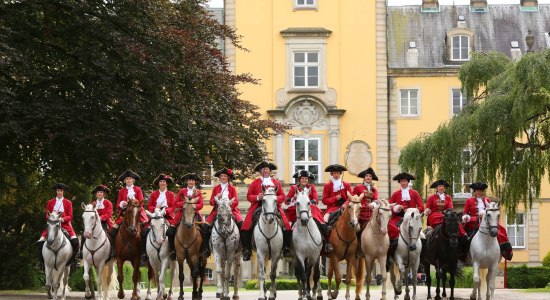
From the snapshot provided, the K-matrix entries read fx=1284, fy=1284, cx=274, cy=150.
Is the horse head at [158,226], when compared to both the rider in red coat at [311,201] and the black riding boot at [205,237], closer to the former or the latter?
the black riding boot at [205,237]

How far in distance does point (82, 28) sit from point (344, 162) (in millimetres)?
31455

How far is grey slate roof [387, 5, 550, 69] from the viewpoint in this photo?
2517 inches

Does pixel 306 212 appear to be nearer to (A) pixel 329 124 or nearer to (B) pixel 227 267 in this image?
(B) pixel 227 267

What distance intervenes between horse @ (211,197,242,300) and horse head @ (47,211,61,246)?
130 inches

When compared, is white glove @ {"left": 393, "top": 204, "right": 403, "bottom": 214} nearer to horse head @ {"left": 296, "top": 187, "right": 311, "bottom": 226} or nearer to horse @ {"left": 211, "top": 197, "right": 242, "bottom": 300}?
horse head @ {"left": 296, "top": 187, "right": 311, "bottom": 226}

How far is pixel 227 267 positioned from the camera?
25453 mm

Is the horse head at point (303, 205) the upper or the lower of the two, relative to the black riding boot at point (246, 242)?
upper

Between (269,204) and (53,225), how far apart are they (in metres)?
5.02

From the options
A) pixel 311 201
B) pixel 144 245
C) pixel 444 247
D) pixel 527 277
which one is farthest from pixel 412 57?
pixel 311 201

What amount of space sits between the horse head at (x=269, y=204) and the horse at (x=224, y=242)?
3.10 feet

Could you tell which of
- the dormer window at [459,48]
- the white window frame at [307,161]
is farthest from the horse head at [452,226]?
the dormer window at [459,48]

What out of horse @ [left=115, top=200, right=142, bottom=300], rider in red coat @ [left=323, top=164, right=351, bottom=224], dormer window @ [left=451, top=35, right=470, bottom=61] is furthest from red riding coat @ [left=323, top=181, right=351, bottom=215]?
dormer window @ [left=451, top=35, right=470, bottom=61]

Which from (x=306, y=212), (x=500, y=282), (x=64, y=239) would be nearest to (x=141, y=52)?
(x=64, y=239)

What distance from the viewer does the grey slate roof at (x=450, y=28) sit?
210 ft
